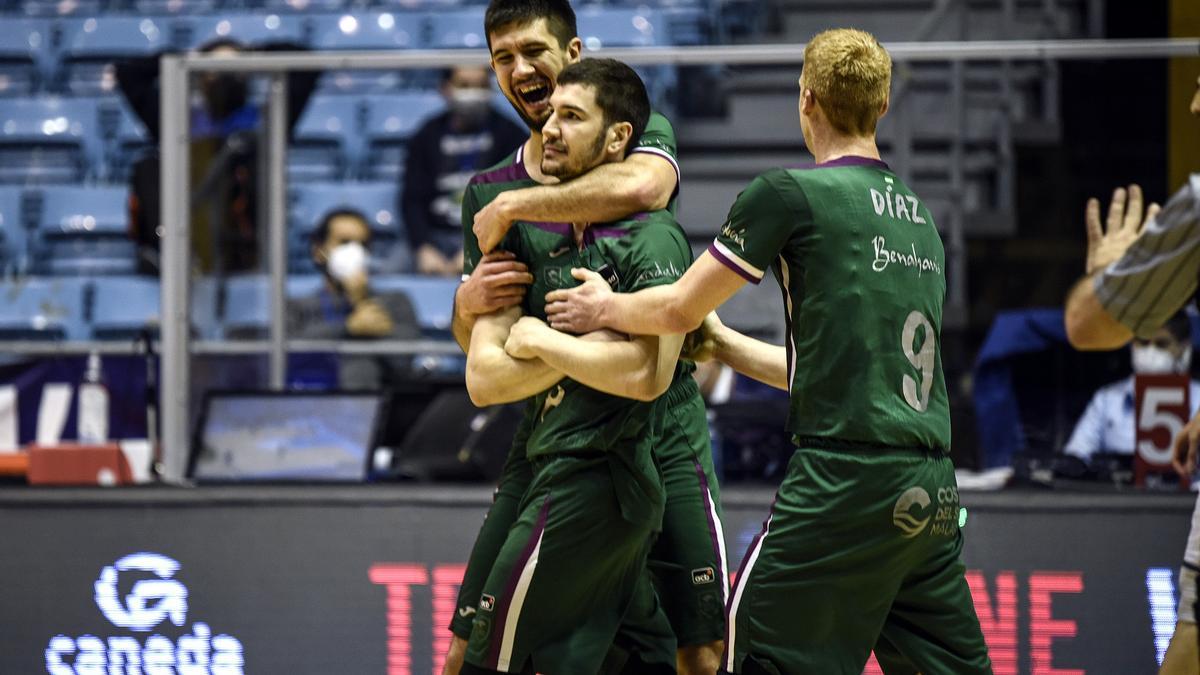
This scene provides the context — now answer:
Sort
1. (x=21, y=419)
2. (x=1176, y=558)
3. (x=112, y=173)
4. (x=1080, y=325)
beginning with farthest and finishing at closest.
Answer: (x=112, y=173) < (x=21, y=419) < (x=1176, y=558) < (x=1080, y=325)

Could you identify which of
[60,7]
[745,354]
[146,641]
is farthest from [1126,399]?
[60,7]

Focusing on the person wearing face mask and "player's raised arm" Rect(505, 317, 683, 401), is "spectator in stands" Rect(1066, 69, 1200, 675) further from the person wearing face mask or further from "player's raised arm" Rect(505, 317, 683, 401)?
the person wearing face mask

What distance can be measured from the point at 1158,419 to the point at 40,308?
567 centimetres

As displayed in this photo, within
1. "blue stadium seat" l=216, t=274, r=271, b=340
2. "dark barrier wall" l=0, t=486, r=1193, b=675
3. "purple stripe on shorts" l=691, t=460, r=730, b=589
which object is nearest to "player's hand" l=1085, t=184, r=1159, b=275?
"purple stripe on shorts" l=691, t=460, r=730, b=589

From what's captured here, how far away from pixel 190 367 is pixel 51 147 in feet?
15.1

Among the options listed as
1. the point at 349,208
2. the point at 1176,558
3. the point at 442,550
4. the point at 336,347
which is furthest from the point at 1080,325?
the point at 349,208

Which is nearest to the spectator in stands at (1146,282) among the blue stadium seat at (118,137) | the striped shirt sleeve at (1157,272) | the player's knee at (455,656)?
the striped shirt sleeve at (1157,272)

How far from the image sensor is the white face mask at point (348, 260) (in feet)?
23.4

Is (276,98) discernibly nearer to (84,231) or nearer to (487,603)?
(84,231)

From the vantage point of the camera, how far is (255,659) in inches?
209

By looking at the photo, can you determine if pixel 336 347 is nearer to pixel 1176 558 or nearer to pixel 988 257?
pixel 988 257

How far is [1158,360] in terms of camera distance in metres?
6.67

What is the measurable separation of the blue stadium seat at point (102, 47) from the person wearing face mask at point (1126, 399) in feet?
24.5

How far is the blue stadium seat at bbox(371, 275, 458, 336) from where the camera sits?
706 centimetres
